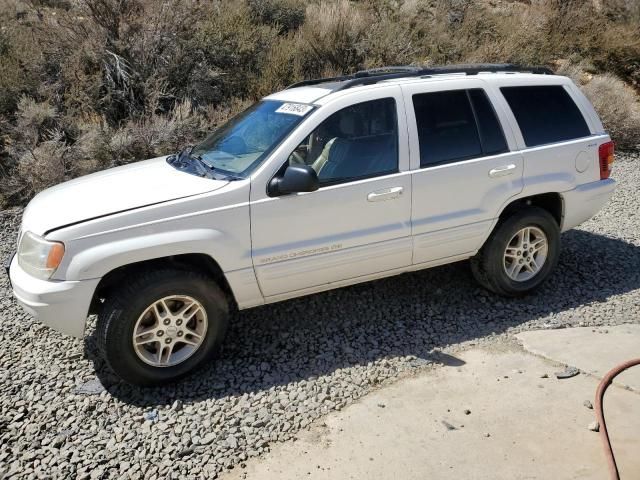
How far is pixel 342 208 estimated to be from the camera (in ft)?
13.3

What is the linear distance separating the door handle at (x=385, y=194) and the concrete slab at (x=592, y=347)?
59.5 inches

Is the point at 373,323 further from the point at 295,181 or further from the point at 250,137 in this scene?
the point at 250,137

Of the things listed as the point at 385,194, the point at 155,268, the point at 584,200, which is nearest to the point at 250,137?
the point at 385,194

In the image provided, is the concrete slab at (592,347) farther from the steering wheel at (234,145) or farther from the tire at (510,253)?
the steering wheel at (234,145)

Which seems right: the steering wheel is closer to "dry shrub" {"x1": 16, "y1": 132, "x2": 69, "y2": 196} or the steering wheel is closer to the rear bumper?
the rear bumper

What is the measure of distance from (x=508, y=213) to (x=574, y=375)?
1.53 meters

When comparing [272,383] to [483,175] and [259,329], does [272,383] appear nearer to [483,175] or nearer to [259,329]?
[259,329]

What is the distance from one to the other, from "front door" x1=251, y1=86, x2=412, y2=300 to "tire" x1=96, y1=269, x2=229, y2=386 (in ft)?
1.39

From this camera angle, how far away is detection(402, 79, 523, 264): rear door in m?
4.35

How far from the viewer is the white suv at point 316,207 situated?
11.8 ft

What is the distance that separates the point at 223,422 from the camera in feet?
11.5

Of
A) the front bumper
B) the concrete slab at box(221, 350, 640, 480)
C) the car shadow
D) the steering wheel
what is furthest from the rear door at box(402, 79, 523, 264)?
the front bumper

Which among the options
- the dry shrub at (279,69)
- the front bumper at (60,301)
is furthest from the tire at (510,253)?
the dry shrub at (279,69)

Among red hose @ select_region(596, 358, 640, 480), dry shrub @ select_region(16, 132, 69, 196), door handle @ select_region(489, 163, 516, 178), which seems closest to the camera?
red hose @ select_region(596, 358, 640, 480)
